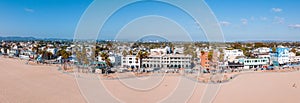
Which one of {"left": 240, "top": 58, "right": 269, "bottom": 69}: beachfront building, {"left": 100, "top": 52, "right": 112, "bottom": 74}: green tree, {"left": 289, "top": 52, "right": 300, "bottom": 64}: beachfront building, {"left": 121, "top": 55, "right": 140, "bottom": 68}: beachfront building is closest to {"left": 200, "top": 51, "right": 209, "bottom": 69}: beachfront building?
{"left": 121, "top": 55, "right": 140, "bottom": 68}: beachfront building

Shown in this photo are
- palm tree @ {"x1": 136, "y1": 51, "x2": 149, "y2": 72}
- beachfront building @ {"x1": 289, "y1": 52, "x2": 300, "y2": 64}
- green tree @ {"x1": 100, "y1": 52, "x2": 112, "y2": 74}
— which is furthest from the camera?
beachfront building @ {"x1": 289, "y1": 52, "x2": 300, "y2": 64}

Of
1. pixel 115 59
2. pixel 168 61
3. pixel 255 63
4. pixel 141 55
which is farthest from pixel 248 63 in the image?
pixel 115 59

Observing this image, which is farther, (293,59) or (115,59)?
(293,59)

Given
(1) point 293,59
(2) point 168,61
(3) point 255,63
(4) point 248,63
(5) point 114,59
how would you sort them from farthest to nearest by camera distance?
(1) point 293,59 → (3) point 255,63 → (4) point 248,63 → (5) point 114,59 → (2) point 168,61

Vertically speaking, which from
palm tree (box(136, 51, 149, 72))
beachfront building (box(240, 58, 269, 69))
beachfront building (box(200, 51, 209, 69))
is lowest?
beachfront building (box(240, 58, 269, 69))

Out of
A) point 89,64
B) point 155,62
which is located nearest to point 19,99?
point 89,64

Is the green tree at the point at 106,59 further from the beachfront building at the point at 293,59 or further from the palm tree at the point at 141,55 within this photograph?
the beachfront building at the point at 293,59

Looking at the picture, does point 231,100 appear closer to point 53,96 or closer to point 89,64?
point 53,96

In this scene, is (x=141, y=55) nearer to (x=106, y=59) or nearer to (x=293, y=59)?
(x=106, y=59)

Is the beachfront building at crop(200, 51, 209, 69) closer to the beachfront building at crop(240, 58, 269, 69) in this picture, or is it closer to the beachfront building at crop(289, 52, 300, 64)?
the beachfront building at crop(240, 58, 269, 69)
